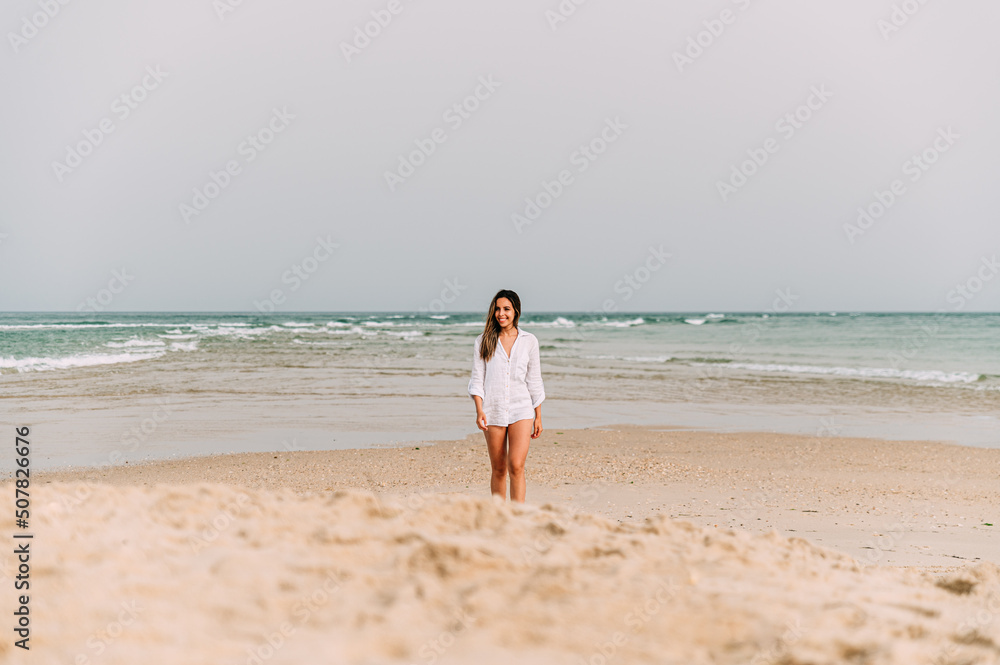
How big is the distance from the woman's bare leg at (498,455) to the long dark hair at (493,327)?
1.86ft

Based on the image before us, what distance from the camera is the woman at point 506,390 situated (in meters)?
5.25

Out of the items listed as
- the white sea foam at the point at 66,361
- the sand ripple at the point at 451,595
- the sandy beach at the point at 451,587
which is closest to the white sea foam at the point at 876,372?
the sandy beach at the point at 451,587

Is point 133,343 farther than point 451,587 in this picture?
Yes

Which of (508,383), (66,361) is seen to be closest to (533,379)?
(508,383)

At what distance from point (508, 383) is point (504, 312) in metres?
0.56

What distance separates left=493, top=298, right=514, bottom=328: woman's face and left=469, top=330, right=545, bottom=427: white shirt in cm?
16

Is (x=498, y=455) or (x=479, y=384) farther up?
(x=479, y=384)

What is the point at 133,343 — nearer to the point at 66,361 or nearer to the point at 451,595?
the point at 66,361

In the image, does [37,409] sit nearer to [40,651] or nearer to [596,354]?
[40,651]

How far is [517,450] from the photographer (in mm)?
5223

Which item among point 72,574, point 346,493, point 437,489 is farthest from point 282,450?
point 72,574

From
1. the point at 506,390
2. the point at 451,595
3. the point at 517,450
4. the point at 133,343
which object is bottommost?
the point at 133,343

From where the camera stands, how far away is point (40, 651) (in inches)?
94.0

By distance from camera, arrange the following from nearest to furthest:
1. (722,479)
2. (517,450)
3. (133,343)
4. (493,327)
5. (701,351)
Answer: (517,450)
(493,327)
(722,479)
(701,351)
(133,343)
